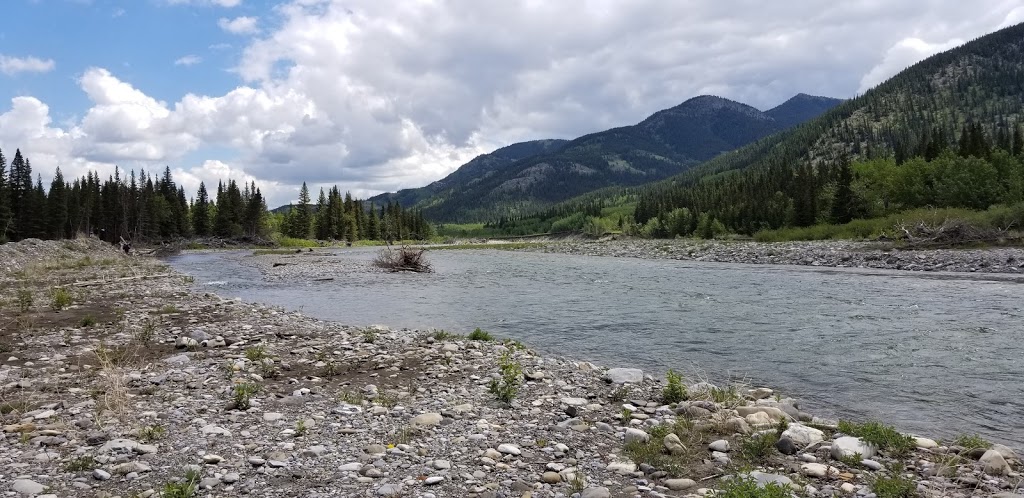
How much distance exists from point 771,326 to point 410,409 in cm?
1319

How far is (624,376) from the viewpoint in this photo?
10.8m

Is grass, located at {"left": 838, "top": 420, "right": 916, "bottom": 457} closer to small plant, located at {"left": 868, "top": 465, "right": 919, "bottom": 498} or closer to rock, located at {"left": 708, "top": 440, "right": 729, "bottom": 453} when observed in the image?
small plant, located at {"left": 868, "top": 465, "right": 919, "bottom": 498}

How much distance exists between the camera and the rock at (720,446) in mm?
6988

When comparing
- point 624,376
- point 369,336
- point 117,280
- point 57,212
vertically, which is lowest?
point 624,376

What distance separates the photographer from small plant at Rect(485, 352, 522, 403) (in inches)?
368

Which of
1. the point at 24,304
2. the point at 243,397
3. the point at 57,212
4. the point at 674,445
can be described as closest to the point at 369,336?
the point at 243,397

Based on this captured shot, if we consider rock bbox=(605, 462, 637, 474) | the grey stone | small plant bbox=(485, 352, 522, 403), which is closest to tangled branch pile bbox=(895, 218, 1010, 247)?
the grey stone

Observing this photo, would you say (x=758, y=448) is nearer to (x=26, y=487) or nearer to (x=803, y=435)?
(x=803, y=435)

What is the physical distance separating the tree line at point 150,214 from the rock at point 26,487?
76.7 meters

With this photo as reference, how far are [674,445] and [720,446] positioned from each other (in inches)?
23.6

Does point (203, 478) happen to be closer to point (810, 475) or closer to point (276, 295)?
point (810, 475)

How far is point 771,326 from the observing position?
57.9 feet

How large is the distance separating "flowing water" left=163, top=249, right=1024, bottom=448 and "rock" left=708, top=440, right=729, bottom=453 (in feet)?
10.8

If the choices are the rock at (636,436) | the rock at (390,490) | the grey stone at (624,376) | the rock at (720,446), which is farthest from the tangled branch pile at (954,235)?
the rock at (390,490)
